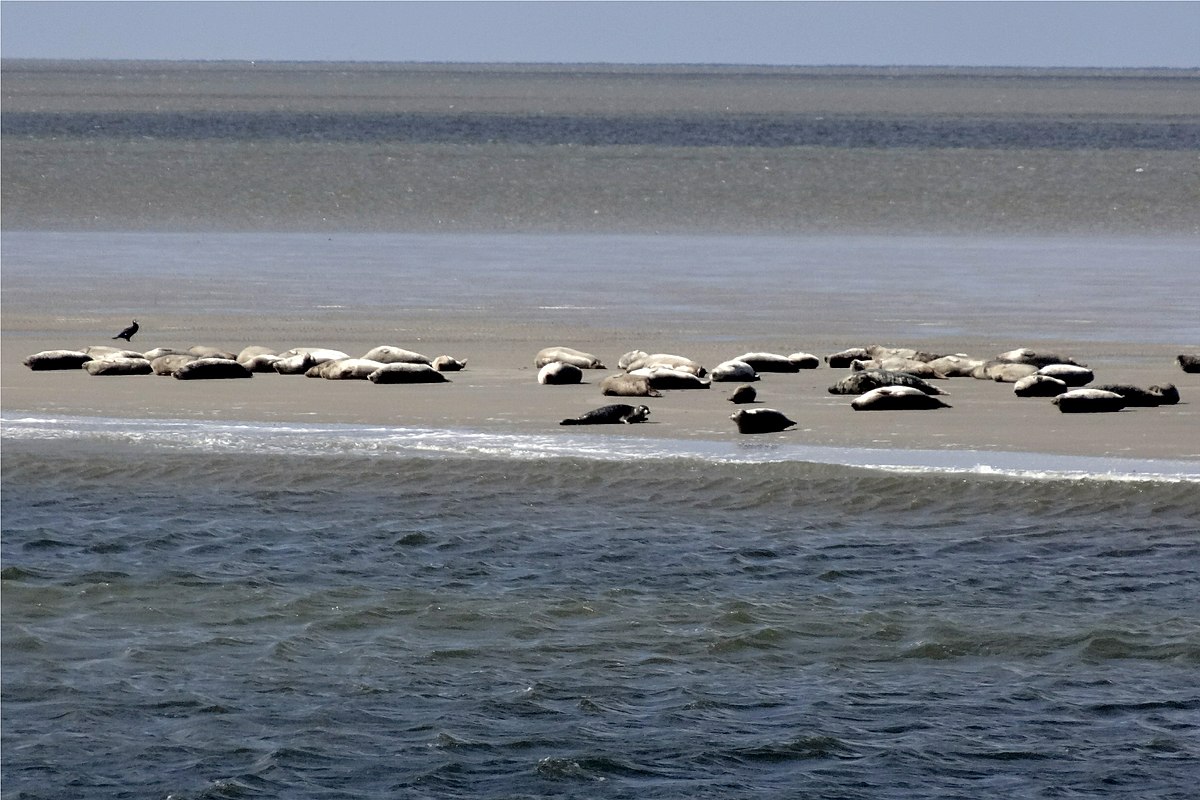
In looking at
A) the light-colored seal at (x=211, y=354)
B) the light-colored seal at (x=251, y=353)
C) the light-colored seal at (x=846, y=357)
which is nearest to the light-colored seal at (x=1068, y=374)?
the light-colored seal at (x=846, y=357)

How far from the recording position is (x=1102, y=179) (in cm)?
4516

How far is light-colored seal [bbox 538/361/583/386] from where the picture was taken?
14719 mm

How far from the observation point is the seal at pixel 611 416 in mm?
13086

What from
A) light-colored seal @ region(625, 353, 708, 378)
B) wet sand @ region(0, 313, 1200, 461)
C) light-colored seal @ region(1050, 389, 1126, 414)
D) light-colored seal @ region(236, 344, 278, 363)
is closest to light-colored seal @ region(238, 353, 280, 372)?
light-colored seal @ region(236, 344, 278, 363)

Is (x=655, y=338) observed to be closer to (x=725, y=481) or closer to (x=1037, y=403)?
(x=1037, y=403)

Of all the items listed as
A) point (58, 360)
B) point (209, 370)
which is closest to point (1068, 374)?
point (209, 370)

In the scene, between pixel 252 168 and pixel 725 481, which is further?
pixel 252 168

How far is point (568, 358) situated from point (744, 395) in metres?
2.18

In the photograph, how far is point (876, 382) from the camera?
13914 millimetres

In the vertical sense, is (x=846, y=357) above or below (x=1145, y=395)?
above

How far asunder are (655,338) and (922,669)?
1016 cm

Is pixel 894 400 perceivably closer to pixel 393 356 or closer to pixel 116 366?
pixel 393 356


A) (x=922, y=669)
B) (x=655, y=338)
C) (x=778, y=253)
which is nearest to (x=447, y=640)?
(x=922, y=669)

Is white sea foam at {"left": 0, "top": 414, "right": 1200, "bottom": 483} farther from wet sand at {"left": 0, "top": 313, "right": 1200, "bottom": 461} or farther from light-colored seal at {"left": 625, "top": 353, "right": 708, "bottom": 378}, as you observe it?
light-colored seal at {"left": 625, "top": 353, "right": 708, "bottom": 378}
